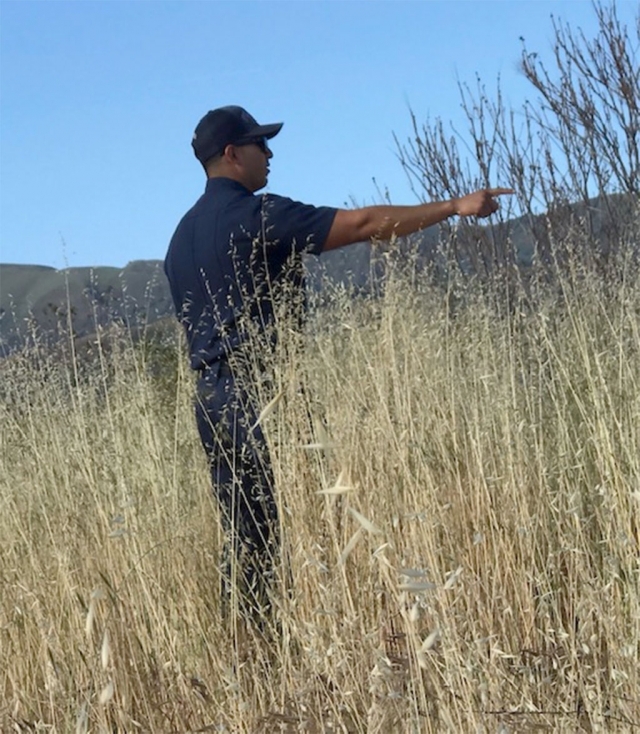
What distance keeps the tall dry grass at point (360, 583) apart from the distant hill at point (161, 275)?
2.29 feet

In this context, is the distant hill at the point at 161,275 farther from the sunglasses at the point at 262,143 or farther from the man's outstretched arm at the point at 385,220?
the sunglasses at the point at 262,143

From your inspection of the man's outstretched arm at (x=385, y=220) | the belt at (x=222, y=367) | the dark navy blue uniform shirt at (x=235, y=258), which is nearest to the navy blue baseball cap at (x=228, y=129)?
the dark navy blue uniform shirt at (x=235, y=258)

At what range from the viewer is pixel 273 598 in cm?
291

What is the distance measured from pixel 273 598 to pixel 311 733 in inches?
18.7

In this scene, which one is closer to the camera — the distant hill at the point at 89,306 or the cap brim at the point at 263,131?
the cap brim at the point at 263,131

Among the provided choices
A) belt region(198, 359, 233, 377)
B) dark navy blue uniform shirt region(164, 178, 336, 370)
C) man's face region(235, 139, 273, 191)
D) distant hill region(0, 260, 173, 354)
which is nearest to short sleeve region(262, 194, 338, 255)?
dark navy blue uniform shirt region(164, 178, 336, 370)

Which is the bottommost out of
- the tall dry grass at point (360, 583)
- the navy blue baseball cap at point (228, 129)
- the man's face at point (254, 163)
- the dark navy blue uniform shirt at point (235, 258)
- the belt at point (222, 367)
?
the tall dry grass at point (360, 583)

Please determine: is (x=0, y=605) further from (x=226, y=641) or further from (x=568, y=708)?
(x=568, y=708)

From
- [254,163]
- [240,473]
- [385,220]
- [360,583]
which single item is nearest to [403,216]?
[385,220]

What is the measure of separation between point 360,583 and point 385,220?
3.67ft

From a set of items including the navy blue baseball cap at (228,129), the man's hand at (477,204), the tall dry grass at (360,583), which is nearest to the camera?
the tall dry grass at (360,583)

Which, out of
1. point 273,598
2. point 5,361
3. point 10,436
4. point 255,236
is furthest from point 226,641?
point 5,361

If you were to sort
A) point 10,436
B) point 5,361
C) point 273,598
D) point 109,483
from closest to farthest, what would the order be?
point 273,598 < point 109,483 < point 10,436 < point 5,361

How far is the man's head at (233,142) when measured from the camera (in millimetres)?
3590
